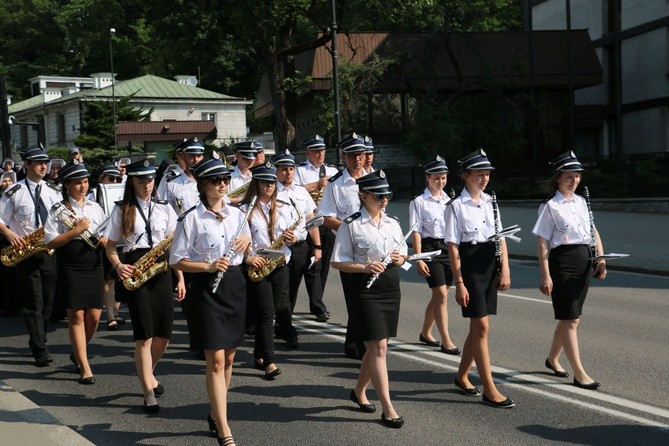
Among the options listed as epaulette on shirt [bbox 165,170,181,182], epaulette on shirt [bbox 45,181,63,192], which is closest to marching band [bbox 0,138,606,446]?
epaulette on shirt [bbox 45,181,63,192]

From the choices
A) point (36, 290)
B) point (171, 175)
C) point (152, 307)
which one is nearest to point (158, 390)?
point (152, 307)

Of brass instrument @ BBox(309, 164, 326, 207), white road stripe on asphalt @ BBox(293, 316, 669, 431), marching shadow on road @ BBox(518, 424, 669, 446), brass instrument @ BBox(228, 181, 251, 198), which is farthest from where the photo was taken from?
brass instrument @ BBox(309, 164, 326, 207)

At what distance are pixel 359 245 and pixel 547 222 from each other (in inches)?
78.2

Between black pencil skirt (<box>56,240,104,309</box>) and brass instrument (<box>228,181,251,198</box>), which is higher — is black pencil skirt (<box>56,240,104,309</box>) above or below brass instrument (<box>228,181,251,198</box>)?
below

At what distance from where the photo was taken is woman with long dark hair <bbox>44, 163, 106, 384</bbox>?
27.5 feet

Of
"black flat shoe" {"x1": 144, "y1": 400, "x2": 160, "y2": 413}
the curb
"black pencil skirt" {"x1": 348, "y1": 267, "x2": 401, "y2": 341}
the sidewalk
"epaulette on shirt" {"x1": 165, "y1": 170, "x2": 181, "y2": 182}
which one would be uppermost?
"epaulette on shirt" {"x1": 165, "y1": 170, "x2": 181, "y2": 182}

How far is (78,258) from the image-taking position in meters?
Answer: 8.54

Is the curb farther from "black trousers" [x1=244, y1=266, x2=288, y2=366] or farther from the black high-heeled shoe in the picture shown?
"black trousers" [x1=244, y1=266, x2=288, y2=366]

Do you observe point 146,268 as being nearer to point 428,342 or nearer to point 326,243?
point 428,342

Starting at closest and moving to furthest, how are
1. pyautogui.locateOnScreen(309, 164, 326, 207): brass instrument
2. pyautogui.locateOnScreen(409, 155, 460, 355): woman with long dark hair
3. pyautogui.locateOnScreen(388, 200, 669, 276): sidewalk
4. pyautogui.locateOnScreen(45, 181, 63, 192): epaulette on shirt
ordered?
pyautogui.locateOnScreen(409, 155, 460, 355): woman with long dark hair, pyautogui.locateOnScreen(45, 181, 63, 192): epaulette on shirt, pyautogui.locateOnScreen(309, 164, 326, 207): brass instrument, pyautogui.locateOnScreen(388, 200, 669, 276): sidewalk

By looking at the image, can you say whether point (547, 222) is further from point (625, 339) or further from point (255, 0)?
point (255, 0)

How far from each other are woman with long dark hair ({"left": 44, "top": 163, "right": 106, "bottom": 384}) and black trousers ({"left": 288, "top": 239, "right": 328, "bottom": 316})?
2.23m

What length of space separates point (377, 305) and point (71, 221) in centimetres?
340

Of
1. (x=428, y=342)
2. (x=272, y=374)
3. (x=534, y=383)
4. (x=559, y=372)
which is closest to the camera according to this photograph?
(x=534, y=383)
